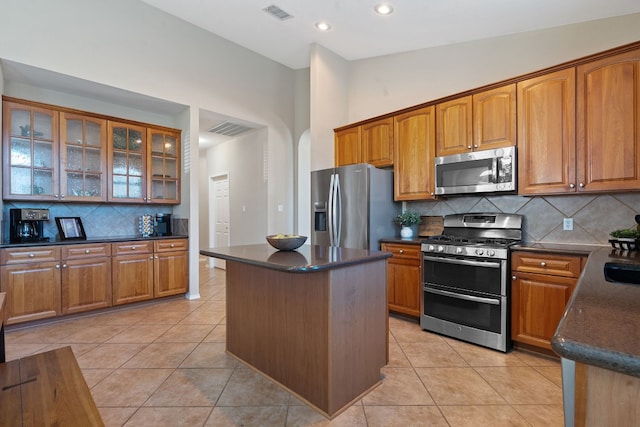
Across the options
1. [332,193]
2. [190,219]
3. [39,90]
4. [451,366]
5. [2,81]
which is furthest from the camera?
[190,219]

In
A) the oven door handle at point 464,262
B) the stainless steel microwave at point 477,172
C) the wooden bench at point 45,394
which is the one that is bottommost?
the wooden bench at point 45,394

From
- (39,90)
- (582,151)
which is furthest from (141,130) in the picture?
(582,151)

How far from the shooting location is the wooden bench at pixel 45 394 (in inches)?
Answer: 40.1

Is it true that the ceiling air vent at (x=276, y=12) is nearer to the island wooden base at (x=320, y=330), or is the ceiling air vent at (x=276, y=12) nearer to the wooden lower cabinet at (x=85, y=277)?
the island wooden base at (x=320, y=330)

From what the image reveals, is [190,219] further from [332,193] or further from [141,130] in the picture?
[332,193]

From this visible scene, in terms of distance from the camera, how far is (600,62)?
7.69 feet

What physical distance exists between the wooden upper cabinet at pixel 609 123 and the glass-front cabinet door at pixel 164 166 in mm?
4480

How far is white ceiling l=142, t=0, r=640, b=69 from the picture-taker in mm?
2801

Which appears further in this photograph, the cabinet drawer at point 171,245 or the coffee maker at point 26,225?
the cabinet drawer at point 171,245

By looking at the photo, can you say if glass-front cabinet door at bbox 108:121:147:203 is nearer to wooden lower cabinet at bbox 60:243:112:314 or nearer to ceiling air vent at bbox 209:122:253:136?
wooden lower cabinet at bbox 60:243:112:314

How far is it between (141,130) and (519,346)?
478 centimetres

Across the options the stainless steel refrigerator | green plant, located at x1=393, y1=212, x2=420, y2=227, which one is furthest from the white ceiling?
green plant, located at x1=393, y1=212, x2=420, y2=227

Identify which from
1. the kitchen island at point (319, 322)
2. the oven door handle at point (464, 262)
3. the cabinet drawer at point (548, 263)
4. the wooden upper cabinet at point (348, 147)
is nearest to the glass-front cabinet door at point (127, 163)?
the kitchen island at point (319, 322)

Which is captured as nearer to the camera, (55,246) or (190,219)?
(55,246)
